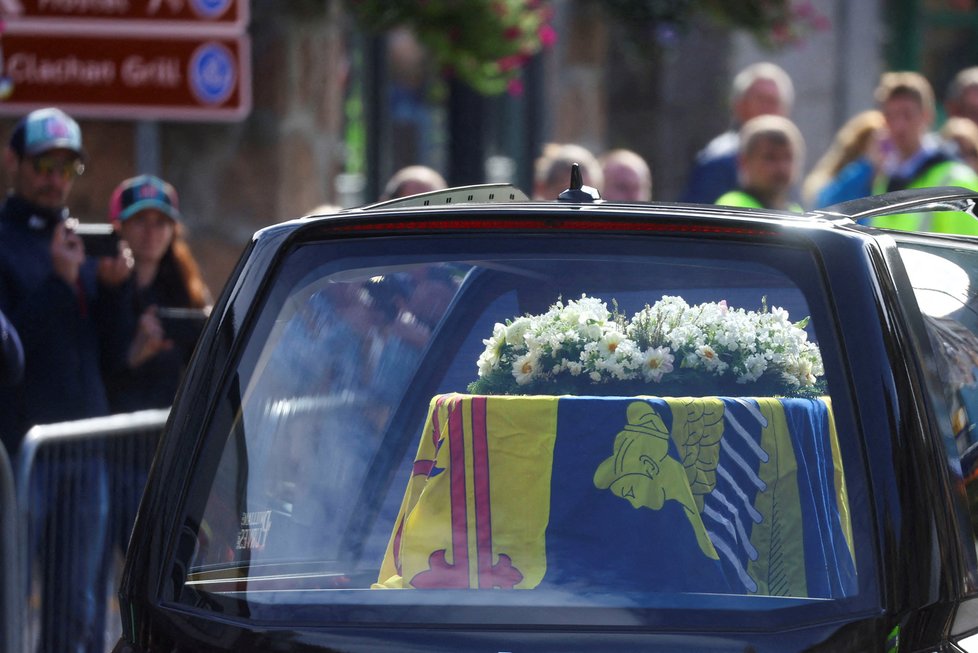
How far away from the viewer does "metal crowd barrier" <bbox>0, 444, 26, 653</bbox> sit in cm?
476

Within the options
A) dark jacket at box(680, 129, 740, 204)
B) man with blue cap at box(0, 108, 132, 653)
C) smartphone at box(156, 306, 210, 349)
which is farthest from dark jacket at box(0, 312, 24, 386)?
dark jacket at box(680, 129, 740, 204)

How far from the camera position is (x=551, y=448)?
8.79 ft

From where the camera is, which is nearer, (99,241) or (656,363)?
(656,363)

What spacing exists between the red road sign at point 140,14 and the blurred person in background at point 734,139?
2.89m

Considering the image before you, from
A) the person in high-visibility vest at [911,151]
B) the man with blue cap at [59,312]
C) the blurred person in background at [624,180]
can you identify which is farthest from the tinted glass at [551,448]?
the blurred person in background at [624,180]

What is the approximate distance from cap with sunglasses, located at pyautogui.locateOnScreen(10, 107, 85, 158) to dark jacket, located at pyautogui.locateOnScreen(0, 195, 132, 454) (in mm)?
201

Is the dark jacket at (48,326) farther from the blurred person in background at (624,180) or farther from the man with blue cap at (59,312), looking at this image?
the blurred person in background at (624,180)

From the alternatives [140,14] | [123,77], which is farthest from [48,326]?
[140,14]

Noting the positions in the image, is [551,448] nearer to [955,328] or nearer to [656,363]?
[656,363]

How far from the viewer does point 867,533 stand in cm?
Answer: 248

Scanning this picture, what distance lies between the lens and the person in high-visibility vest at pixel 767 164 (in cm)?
771

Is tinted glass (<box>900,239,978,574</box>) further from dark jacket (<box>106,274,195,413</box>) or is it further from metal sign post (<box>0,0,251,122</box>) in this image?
metal sign post (<box>0,0,251,122</box>)

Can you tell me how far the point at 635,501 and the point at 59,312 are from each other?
3.59 metres

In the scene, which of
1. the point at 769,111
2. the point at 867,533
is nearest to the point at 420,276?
the point at 867,533
